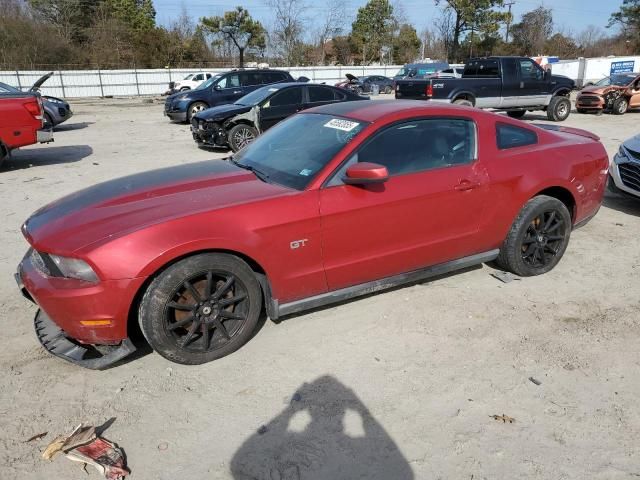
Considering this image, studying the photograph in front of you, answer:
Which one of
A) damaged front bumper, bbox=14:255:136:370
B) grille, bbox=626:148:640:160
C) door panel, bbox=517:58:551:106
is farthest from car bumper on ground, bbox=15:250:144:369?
door panel, bbox=517:58:551:106

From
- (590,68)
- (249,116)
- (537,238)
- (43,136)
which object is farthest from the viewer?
(590,68)

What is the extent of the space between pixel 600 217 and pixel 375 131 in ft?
14.0

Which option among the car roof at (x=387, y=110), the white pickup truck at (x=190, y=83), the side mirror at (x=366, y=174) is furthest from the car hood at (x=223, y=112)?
the white pickup truck at (x=190, y=83)

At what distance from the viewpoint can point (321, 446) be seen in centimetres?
261

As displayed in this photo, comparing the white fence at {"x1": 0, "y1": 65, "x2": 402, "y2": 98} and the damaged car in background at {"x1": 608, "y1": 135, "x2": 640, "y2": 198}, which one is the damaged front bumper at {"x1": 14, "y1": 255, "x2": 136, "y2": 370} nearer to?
the damaged car in background at {"x1": 608, "y1": 135, "x2": 640, "y2": 198}

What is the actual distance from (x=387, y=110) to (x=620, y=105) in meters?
18.6

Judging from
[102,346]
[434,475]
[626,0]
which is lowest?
[434,475]

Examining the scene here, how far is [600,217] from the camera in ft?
21.2

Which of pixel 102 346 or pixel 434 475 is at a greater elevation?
pixel 102 346

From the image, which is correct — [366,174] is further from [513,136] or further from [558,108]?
[558,108]

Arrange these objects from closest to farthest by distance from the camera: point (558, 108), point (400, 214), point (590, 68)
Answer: point (400, 214) < point (558, 108) < point (590, 68)

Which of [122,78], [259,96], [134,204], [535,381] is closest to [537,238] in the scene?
[535,381]

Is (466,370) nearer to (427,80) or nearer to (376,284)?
(376,284)

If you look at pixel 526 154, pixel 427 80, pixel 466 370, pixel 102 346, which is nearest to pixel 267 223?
pixel 102 346
